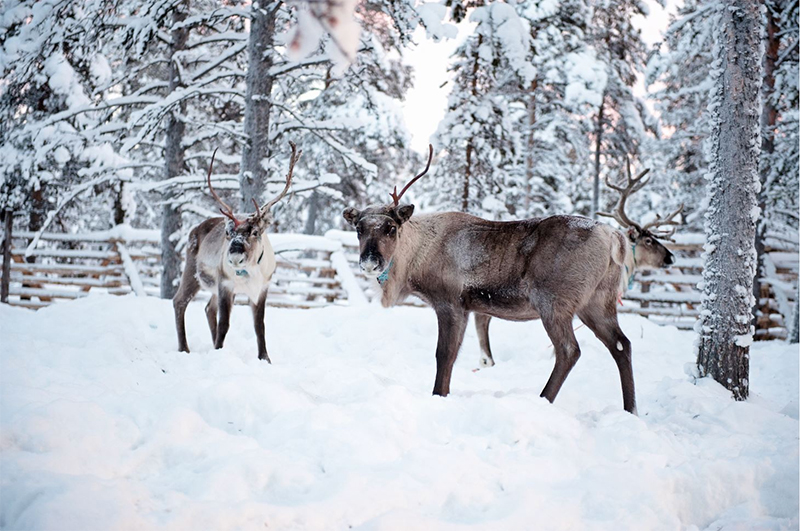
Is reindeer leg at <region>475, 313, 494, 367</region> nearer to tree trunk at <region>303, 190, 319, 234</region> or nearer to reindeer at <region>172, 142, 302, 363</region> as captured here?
reindeer at <region>172, 142, 302, 363</region>

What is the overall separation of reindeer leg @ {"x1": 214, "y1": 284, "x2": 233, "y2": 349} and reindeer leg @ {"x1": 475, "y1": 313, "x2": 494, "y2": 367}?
262 centimetres

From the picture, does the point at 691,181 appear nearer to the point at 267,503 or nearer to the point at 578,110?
the point at 578,110

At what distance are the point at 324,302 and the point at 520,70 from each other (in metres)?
5.51

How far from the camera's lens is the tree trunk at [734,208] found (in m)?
4.22

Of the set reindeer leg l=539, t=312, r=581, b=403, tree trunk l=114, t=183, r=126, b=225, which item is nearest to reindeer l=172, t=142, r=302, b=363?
reindeer leg l=539, t=312, r=581, b=403

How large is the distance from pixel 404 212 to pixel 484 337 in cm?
227

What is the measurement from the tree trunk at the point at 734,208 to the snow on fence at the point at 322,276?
5.50 m

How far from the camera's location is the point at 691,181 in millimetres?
13344

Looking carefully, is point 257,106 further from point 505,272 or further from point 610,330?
point 610,330

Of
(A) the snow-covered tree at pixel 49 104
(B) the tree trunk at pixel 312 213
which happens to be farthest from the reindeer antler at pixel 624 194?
(B) the tree trunk at pixel 312 213

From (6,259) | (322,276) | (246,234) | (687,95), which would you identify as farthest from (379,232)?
(687,95)

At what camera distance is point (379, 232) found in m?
4.12

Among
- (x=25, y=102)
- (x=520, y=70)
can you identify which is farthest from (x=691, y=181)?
(x=25, y=102)

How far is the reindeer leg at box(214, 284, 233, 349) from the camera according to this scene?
5.39m
